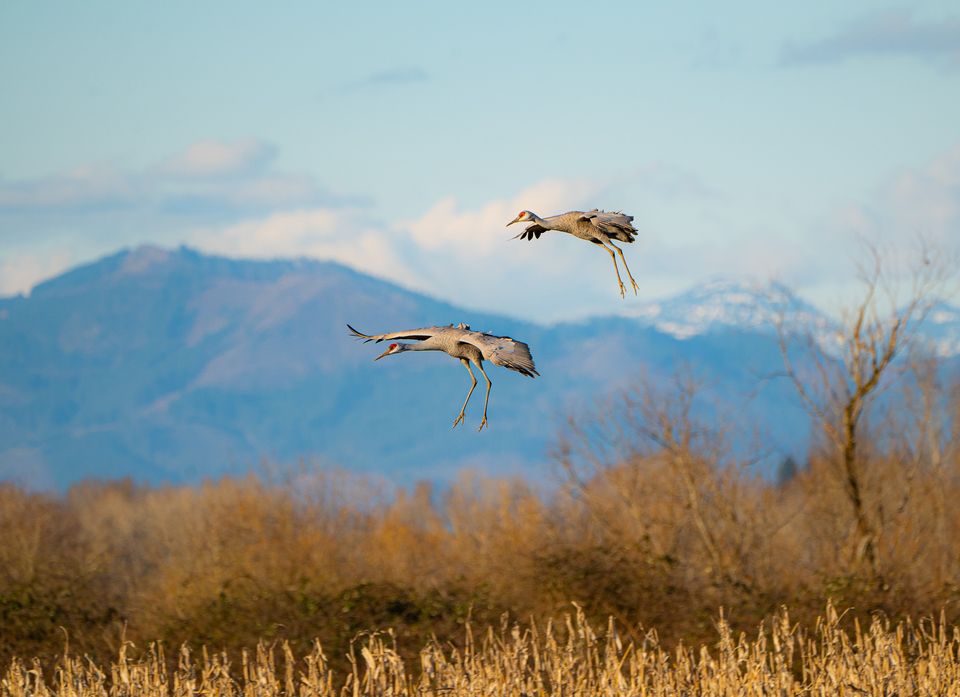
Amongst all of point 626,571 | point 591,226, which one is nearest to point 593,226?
point 591,226

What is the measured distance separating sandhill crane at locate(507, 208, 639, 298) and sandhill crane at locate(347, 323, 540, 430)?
2.30 feet

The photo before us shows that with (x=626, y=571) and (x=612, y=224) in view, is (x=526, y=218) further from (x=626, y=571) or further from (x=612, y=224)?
(x=626, y=571)

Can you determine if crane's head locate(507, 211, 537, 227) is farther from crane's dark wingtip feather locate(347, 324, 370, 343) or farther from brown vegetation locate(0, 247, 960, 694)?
brown vegetation locate(0, 247, 960, 694)

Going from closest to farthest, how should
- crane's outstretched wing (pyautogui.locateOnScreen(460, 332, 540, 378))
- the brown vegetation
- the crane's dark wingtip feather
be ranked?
crane's outstretched wing (pyautogui.locateOnScreen(460, 332, 540, 378)) < the crane's dark wingtip feather < the brown vegetation

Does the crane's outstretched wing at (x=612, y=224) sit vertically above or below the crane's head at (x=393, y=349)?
above

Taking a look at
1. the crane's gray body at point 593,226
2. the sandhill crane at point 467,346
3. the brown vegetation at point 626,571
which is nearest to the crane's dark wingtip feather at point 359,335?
the sandhill crane at point 467,346

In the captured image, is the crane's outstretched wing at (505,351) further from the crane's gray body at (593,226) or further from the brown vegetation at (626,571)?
the brown vegetation at (626,571)

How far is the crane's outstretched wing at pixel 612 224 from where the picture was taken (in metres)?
7.52

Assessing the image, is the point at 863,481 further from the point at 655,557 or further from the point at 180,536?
the point at 180,536

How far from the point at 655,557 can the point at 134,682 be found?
16.9m

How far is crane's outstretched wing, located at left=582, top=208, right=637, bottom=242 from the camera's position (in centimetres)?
752

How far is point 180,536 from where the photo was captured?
8962cm

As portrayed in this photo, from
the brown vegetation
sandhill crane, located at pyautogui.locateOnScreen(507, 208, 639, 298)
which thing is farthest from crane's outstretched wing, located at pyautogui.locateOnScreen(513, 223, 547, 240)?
the brown vegetation

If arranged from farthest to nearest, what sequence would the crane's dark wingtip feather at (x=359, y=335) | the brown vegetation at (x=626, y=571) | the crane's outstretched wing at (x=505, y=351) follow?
the brown vegetation at (x=626, y=571) → the crane's dark wingtip feather at (x=359, y=335) → the crane's outstretched wing at (x=505, y=351)
